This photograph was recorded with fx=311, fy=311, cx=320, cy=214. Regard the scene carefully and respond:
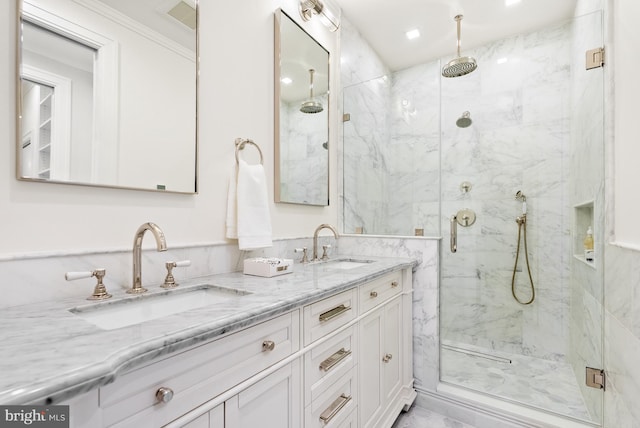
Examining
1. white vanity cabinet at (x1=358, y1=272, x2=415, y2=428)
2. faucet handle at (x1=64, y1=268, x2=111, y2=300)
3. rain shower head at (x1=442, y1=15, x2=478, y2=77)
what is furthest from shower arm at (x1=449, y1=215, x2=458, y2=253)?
faucet handle at (x1=64, y1=268, x2=111, y2=300)

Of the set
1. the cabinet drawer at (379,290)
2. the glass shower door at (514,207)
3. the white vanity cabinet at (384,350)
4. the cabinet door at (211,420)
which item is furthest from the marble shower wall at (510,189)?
the cabinet door at (211,420)

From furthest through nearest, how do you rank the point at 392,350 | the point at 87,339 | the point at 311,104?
the point at 311,104 < the point at 392,350 < the point at 87,339

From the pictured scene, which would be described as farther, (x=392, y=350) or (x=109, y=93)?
(x=392, y=350)

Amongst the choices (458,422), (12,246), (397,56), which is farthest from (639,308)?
(397,56)

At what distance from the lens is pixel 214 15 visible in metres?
1.46

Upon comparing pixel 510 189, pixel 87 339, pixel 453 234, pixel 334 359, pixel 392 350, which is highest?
pixel 510 189

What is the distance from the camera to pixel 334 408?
1207 mm

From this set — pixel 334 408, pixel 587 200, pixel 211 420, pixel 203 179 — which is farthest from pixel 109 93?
pixel 587 200

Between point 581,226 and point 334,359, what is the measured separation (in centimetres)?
206

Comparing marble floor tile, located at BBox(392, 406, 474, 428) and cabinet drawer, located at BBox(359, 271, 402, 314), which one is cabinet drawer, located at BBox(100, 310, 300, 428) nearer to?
cabinet drawer, located at BBox(359, 271, 402, 314)

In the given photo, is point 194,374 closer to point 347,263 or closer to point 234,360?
point 234,360

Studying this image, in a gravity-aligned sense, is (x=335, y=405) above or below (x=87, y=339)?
below

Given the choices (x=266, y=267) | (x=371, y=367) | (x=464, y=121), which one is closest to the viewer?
(x=266, y=267)

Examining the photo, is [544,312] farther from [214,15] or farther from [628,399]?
[214,15]
